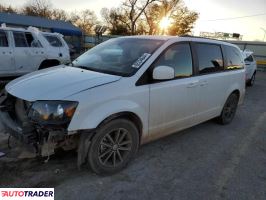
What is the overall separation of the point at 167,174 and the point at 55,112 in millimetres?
1712

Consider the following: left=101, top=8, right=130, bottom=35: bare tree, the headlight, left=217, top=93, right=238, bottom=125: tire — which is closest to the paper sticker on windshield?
the headlight

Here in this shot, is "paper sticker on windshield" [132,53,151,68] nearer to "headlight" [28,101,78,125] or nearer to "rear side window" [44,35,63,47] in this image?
"headlight" [28,101,78,125]

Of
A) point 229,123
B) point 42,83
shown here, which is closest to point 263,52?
point 229,123

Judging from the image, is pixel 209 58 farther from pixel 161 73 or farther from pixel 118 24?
pixel 118 24

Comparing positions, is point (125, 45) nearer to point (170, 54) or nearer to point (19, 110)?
point (170, 54)

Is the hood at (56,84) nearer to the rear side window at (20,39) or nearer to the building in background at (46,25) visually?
the rear side window at (20,39)

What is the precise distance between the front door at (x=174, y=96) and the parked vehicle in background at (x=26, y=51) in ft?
19.4

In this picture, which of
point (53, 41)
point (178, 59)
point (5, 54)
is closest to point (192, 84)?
point (178, 59)

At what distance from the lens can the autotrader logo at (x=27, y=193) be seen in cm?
286

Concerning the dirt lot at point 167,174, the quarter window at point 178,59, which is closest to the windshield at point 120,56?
the quarter window at point 178,59

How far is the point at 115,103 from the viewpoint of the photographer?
315 cm

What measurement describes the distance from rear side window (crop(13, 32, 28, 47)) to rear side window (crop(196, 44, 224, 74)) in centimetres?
602

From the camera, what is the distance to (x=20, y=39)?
8.34 meters

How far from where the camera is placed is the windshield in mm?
3613
